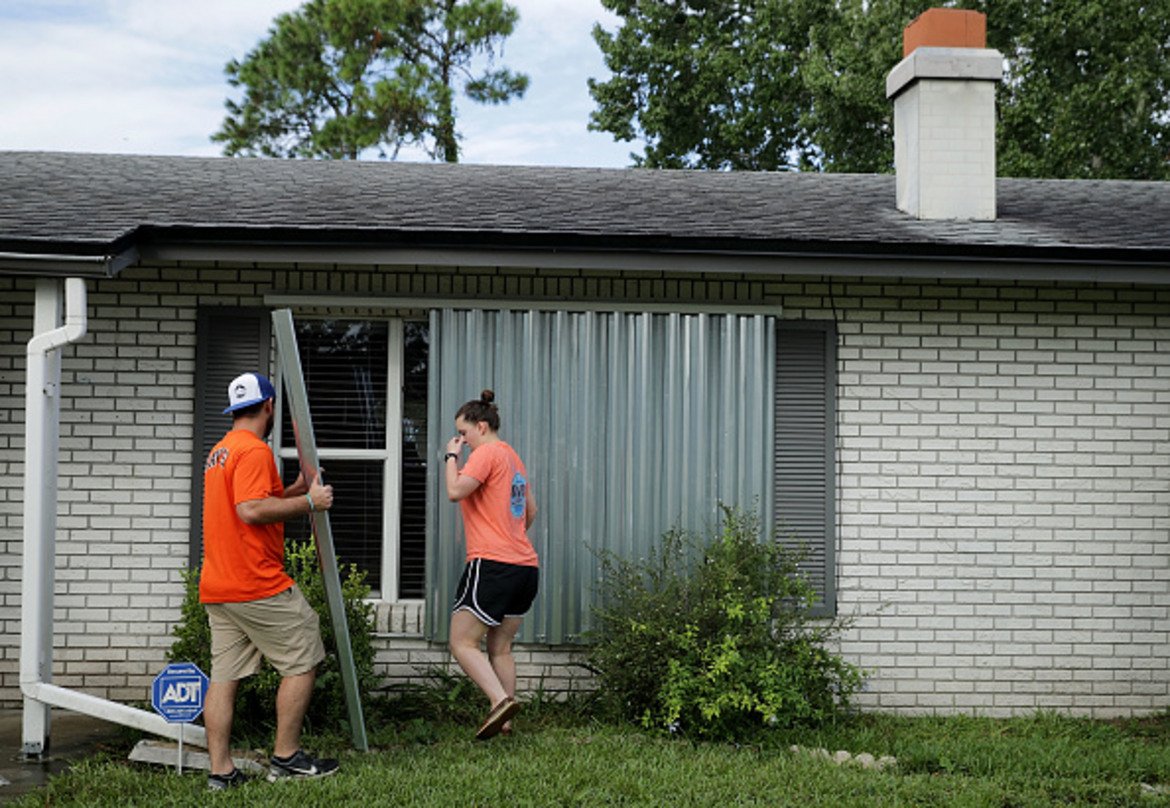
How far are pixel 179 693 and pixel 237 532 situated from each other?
0.93 m

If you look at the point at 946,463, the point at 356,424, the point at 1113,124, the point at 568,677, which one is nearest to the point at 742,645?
the point at 568,677

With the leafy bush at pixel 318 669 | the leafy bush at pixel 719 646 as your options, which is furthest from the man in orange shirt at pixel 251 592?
the leafy bush at pixel 719 646

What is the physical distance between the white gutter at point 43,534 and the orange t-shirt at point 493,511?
1.82 meters

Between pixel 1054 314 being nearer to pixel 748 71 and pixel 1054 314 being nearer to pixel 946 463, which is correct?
pixel 946 463

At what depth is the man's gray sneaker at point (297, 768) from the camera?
6.05m

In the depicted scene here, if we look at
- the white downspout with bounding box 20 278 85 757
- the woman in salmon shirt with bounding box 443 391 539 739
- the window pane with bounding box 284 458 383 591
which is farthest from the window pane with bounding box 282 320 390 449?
the white downspout with bounding box 20 278 85 757

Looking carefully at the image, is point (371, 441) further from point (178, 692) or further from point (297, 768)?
point (297, 768)

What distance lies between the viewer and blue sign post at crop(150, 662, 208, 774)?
6.29 meters

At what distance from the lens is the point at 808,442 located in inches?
330

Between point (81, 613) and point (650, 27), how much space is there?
2167 cm

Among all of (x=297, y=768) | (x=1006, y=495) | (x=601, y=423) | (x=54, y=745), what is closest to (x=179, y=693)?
(x=297, y=768)

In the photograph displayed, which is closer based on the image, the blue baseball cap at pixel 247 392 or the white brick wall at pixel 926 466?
the blue baseball cap at pixel 247 392

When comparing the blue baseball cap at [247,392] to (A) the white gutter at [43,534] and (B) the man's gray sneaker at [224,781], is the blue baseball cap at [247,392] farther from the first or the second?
(B) the man's gray sneaker at [224,781]

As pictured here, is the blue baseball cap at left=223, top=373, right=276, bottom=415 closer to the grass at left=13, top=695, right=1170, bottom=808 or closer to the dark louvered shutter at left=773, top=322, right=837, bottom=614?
the grass at left=13, top=695, right=1170, bottom=808
